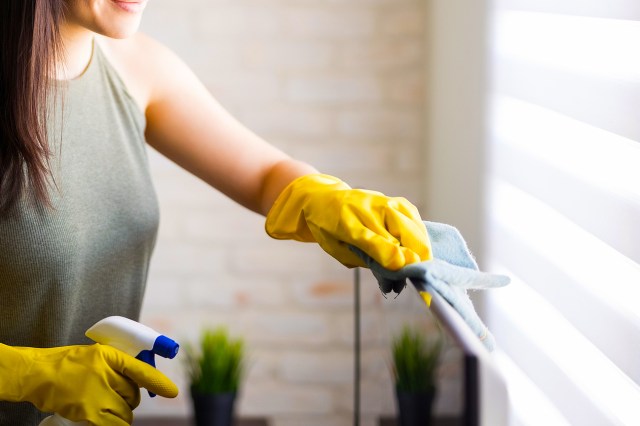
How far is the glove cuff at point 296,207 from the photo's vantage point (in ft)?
3.79

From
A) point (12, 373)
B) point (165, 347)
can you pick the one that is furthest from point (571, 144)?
point (12, 373)

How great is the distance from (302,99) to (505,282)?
1.53 m

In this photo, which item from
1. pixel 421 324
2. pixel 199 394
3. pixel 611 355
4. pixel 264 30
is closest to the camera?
pixel 421 324

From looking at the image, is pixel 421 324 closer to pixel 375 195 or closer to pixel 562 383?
pixel 375 195

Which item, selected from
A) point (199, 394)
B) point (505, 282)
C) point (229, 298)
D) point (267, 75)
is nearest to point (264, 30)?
point (267, 75)

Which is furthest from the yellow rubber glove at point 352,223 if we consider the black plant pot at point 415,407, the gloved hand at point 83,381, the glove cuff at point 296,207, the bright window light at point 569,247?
the bright window light at point 569,247

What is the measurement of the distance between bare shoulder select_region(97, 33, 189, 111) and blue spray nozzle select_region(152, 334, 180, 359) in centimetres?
60

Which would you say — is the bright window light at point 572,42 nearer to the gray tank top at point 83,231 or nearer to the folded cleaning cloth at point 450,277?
the folded cleaning cloth at point 450,277

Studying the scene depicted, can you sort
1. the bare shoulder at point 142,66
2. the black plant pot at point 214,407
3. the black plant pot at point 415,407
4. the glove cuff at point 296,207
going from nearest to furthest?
the black plant pot at point 415,407 → the glove cuff at point 296,207 → the bare shoulder at point 142,66 → the black plant pot at point 214,407

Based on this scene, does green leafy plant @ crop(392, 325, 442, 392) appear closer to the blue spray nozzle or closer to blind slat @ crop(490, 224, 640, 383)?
the blue spray nozzle

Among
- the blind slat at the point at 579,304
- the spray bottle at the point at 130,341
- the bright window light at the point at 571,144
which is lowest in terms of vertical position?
the blind slat at the point at 579,304

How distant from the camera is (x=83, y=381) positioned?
0.92 m

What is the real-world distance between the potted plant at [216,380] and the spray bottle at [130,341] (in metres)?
1.00

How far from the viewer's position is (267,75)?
2.33 metres
